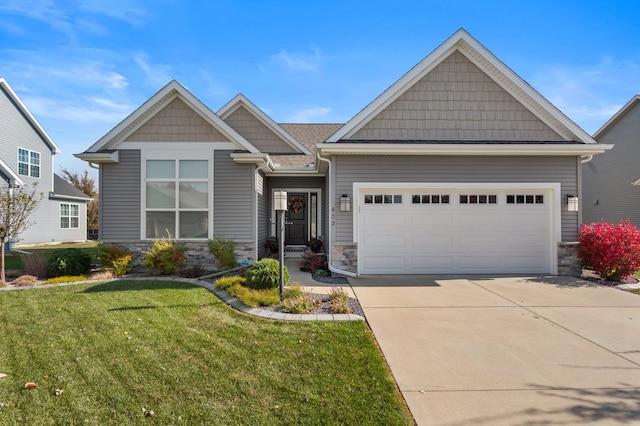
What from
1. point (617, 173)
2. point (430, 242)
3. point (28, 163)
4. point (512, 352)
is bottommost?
point (512, 352)

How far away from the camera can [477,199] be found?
8.89 meters

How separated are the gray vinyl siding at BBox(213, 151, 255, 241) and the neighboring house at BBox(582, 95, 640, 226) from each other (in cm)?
1672

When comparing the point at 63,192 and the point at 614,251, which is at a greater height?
the point at 63,192

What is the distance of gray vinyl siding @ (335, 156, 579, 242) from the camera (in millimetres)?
8672

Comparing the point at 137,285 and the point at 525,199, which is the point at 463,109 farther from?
the point at 137,285

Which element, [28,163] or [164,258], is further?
[28,163]

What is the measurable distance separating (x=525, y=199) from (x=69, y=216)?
25346 millimetres

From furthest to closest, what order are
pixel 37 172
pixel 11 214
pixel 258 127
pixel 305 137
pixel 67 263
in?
pixel 37 172 → pixel 305 137 → pixel 258 127 → pixel 67 263 → pixel 11 214

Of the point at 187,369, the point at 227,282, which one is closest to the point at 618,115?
the point at 227,282

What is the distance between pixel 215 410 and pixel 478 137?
896cm

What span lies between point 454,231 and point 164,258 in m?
7.68

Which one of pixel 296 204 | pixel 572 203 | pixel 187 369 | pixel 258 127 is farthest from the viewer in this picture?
pixel 258 127

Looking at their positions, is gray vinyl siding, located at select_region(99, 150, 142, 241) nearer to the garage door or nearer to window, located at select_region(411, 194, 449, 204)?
the garage door

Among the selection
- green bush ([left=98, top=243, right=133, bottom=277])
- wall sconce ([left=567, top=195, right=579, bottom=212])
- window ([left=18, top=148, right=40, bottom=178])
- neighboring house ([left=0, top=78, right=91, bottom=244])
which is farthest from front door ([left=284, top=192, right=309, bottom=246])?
window ([left=18, top=148, right=40, bottom=178])
